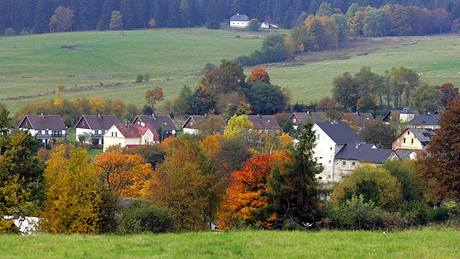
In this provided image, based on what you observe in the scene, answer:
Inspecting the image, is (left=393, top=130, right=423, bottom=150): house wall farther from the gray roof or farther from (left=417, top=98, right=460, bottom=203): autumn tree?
(left=417, top=98, right=460, bottom=203): autumn tree

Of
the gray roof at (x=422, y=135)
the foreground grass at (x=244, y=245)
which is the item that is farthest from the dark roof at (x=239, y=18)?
the foreground grass at (x=244, y=245)

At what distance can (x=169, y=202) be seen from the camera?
26.2 metres

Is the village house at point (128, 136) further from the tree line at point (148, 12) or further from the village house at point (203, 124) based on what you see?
the tree line at point (148, 12)

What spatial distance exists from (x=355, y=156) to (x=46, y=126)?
25121mm

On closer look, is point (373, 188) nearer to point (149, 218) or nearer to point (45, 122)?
point (149, 218)

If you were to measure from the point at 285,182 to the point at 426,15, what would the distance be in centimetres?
13150

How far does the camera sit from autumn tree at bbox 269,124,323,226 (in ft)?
74.2

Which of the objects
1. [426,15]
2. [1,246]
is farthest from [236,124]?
[426,15]

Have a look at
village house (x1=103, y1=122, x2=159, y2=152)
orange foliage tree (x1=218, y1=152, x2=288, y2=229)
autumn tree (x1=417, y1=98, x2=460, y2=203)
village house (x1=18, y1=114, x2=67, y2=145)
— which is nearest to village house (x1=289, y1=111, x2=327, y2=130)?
village house (x1=103, y1=122, x2=159, y2=152)

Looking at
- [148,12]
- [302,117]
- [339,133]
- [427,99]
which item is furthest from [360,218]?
[148,12]

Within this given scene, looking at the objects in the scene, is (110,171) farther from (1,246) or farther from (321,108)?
(321,108)

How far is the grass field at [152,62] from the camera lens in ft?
307

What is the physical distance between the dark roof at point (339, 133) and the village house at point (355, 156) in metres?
0.82

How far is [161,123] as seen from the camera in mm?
68250
